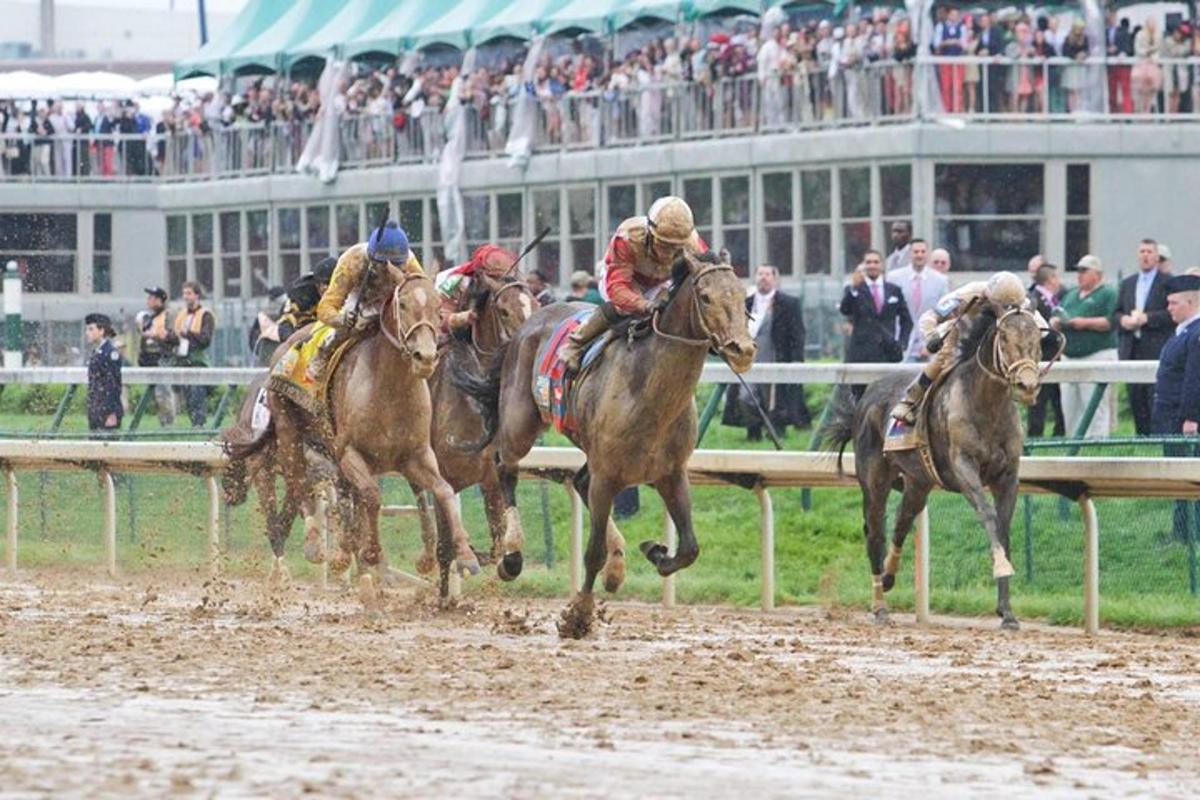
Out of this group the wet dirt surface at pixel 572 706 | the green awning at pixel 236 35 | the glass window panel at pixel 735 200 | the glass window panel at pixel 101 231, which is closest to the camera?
the wet dirt surface at pixel 572 706

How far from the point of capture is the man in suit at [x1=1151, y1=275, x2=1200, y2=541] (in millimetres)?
14461

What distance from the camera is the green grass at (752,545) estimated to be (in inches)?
568

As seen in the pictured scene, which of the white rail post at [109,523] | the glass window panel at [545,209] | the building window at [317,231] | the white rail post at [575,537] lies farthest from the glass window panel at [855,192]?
the white rail post at [575,537]

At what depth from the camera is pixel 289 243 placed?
126ft

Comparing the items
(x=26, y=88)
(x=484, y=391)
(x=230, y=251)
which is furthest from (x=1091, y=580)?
(x=26, y=88)

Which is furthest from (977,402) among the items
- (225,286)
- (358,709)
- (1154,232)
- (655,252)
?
(225,286)

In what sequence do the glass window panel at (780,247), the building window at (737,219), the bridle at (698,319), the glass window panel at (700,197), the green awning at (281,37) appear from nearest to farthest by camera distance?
the bridle at (698,319)
the glass window panel at (780,247)
the building window at (737,219)
the glass window panel at (700,197)
the green awning at (281,37)

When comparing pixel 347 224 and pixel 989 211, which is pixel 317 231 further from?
pixel 989 211

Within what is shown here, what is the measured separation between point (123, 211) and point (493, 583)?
1247 inches

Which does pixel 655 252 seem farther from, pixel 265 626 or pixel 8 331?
pixel 8 331

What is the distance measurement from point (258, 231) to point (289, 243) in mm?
836

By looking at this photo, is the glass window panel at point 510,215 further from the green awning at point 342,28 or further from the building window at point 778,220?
the building window at point 778,220

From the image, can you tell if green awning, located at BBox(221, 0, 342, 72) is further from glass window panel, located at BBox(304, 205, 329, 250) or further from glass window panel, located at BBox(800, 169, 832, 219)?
glass window panel, located at BBox(800, 169, 832, 219)

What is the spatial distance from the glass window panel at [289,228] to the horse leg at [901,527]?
24.3m
